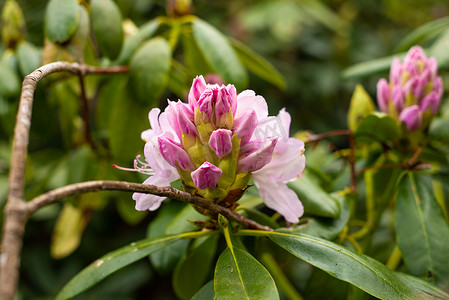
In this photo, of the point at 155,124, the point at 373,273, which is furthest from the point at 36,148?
the point at 373,273

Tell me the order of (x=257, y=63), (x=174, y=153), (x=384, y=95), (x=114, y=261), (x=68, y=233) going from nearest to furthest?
1. (x=174, y=153)
2. (x=114, y=261)
3. (x=384, y=95)
4. (x=257, y=63)
5. (x=68, y=233)

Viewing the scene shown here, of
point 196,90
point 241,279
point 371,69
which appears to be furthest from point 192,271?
point 371,69

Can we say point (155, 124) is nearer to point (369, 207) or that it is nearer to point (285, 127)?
point (285, 127)

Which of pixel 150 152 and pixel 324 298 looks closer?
pixel 150 152

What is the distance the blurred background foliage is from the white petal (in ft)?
1.21

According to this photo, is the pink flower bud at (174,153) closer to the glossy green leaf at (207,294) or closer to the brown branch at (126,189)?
the brown branch at (126,189)

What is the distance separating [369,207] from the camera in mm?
1061

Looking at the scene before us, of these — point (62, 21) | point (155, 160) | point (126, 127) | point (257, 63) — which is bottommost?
point (126, 127)

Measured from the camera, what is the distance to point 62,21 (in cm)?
90

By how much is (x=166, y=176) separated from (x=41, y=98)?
62 centimetres

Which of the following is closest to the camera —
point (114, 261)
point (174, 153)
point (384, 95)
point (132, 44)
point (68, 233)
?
point (174, 153)

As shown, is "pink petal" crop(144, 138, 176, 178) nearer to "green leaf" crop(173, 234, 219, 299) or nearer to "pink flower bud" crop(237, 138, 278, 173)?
"pink flower bud" crop(237, 138, 278, 173)

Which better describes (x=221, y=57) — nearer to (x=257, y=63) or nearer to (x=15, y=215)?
(x=257, y=63)

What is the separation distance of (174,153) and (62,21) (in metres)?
0.47
